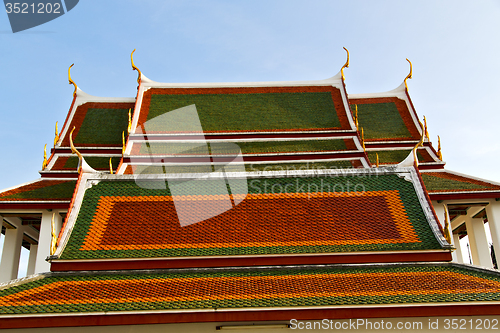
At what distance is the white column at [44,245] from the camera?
12445mm

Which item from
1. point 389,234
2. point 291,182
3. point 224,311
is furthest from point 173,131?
point 224,311

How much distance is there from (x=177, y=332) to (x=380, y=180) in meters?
5.54

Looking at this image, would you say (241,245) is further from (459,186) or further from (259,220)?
(459,186)

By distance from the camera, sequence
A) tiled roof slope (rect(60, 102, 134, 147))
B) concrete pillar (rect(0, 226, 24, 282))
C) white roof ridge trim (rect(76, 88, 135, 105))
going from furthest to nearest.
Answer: white roof ridge trim (rect(76, 88, 135, 105)) → tiled roof slope (rect(60, 102, 134, 147)) → concrete pillar (rect(0, 226, 24, 282))

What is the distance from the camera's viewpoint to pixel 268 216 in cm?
922

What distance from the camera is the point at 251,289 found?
7113mm

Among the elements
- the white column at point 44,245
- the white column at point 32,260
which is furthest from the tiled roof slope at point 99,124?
the white column at point 32,260

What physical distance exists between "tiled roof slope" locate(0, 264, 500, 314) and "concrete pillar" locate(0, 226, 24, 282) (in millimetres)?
6808

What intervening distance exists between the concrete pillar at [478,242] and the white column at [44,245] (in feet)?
42.0

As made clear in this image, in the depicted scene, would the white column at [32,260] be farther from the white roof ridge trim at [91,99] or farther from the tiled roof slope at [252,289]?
the tiled roof slope at [252,289]

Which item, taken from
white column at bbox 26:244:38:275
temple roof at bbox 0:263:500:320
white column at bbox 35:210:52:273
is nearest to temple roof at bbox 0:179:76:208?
white column at bbox 35:210:52:273

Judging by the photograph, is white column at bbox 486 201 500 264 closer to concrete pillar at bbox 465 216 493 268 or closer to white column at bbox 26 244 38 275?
concrete pillar at bbox 465 216 493 268

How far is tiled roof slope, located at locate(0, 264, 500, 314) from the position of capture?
6512mm

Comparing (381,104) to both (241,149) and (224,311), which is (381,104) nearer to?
(241,149)
